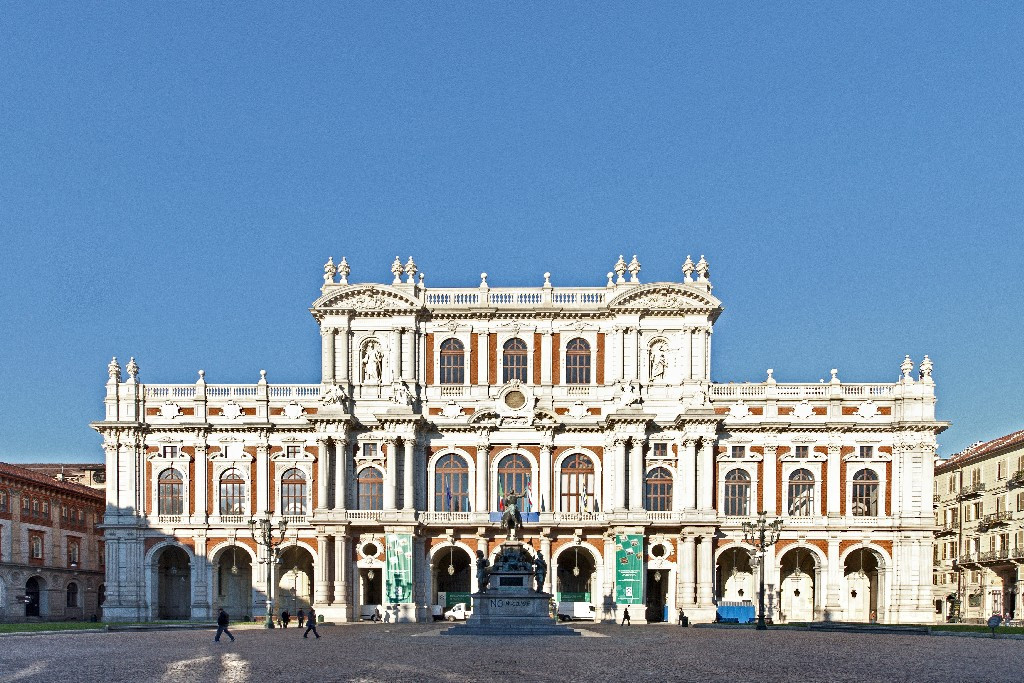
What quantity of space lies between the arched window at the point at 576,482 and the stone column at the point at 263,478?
20.2 m

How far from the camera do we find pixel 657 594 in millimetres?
81312

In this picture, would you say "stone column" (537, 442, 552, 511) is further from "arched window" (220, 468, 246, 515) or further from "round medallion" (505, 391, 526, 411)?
"arched window" (220, 468, 246, 515)

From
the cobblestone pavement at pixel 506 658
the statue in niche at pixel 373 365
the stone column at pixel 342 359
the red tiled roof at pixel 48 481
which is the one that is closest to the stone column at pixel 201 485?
the stone column at pixel 342 359

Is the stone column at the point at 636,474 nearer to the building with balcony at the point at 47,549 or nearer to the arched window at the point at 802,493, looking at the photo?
the arched window at the point at 802,493

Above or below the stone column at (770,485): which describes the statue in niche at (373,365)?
above

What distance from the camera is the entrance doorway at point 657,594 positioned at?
8000 cm

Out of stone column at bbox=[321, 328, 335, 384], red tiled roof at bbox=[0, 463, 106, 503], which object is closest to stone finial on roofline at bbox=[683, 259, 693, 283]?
stone column at bbox=[321, 328, 335, 384]

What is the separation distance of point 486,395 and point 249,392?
16884mm

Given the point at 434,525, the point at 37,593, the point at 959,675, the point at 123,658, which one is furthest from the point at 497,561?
the point at 37,593

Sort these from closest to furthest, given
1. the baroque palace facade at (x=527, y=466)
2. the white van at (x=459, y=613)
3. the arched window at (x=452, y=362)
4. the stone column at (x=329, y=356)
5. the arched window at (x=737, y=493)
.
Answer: the white van at (x=459, y=613), the baroque palace facade at (x=527, y=466), the arched window at (x=737, y=493), the stone column at (x=329, y=356), the arched window at (x=452, y=362)

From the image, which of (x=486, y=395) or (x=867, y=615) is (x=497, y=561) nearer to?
(x=486, y=395)

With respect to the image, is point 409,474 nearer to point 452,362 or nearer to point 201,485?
point 452,362

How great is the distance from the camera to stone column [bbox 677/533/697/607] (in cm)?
7750

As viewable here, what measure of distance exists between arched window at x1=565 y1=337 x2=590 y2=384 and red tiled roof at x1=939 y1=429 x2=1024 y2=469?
34.5 m
